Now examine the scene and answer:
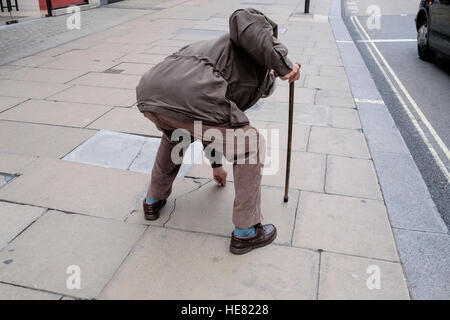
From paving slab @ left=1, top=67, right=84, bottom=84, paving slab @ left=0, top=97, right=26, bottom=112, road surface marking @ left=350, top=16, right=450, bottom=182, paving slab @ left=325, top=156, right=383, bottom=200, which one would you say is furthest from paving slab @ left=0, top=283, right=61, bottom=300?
paving slab @ left=1, top=67, right=84, bottom=84

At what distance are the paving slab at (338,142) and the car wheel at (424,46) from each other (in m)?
4.28

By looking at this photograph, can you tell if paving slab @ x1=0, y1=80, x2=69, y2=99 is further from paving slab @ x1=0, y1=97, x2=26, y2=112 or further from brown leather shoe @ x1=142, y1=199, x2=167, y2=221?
brown leather shoe @ x1=142, y1=199, x2=167, y2=221

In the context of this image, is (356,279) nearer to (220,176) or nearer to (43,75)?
(220,176)

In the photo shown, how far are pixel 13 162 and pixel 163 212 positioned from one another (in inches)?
65.4

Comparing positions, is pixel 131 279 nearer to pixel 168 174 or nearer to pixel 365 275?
pixel 168 174

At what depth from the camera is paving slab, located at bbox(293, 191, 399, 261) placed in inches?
109

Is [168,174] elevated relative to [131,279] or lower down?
elevated

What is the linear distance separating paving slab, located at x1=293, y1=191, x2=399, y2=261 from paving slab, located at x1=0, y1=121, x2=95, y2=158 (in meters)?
Answer: 2.37

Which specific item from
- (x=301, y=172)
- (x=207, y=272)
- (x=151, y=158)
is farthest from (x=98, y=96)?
(x=207, y=272)

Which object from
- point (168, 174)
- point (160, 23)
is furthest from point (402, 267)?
point (160, 23)

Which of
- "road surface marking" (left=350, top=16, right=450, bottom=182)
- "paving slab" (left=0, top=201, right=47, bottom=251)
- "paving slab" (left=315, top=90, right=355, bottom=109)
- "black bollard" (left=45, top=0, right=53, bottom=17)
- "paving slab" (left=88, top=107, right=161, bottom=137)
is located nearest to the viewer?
"paving slab" (left=0, top=201, right=47, bottom=251)

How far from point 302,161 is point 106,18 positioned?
33.3 feet

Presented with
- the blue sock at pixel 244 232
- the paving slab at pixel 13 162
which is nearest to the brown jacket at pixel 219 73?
the blue sock at pixel 244 232

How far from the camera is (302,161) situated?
397 centimetres
